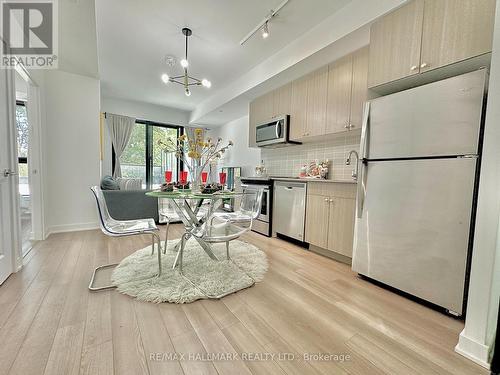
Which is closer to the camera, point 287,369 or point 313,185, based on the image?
point 287,369

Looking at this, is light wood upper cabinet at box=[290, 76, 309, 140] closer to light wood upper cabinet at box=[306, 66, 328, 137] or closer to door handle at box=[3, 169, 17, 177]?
light wood upper cabinet at box=[306, 66, 328, 137]

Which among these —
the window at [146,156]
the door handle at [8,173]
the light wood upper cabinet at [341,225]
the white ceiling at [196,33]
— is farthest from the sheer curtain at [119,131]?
the light wood upper cabinet at [341,225]

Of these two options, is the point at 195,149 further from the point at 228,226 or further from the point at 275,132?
the point at 275,132

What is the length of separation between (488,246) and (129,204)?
4.30 metres

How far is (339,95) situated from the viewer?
271 cm

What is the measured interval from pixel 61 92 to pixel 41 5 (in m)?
1.54

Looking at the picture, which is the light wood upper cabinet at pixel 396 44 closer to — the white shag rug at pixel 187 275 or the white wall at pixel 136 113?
the white shag rug at pixel 187 275

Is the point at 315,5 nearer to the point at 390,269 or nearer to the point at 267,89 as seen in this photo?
the point at 267,89

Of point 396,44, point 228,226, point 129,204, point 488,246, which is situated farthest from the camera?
point 129,204

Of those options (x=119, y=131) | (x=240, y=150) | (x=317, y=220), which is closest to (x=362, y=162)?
(x=317, y=220)

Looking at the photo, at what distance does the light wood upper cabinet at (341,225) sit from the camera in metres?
2.41

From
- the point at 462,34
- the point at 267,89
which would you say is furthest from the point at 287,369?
the point at 267,89

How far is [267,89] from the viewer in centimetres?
381

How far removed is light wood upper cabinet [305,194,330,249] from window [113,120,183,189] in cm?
437
